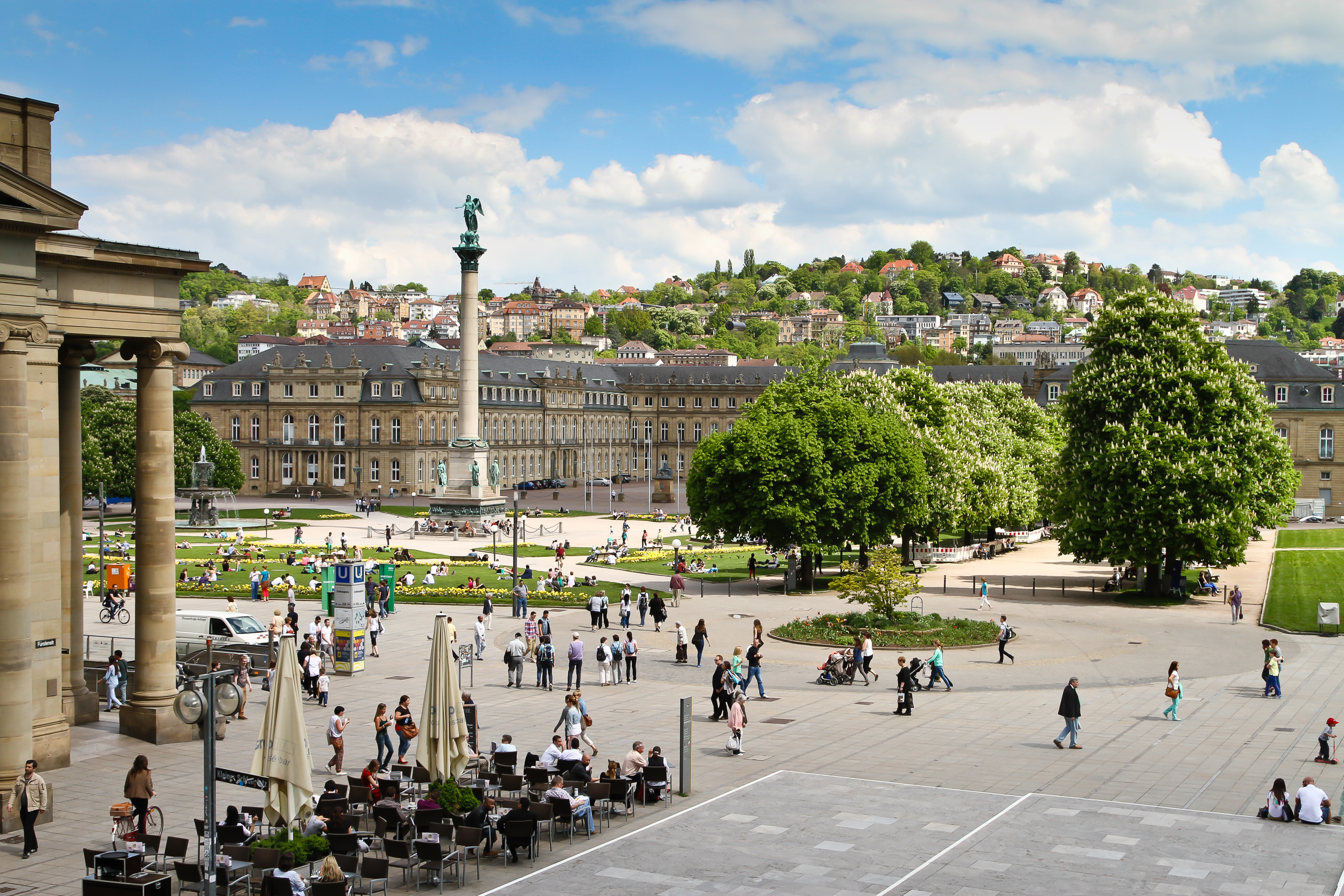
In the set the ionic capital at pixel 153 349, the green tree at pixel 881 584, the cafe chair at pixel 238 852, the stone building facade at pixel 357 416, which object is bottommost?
the cafe chair at pixel 238 852

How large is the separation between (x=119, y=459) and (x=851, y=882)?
352ft

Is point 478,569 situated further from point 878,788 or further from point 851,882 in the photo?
point 851,882

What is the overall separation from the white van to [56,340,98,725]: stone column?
9911 mm

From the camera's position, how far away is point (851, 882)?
752 inches

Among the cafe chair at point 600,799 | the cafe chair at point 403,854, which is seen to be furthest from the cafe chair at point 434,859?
the cafe chair at point 600,799

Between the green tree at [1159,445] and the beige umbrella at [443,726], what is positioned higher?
the green tree at [1159,445]

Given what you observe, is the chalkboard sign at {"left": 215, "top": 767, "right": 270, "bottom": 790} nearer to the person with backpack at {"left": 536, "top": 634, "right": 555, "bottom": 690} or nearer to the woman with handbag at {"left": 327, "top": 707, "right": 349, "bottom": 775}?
the woman with handbag at {"left": 327, "top": 707, "right": 349, "bottom": 775}

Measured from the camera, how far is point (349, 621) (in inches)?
1524

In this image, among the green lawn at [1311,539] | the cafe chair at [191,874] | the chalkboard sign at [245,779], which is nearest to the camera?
the chalkboard sign at [245,779]

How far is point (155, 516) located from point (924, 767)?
56.4 ft

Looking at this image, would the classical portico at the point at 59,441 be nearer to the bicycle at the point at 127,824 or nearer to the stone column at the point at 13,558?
the stone column at the point at 13,558

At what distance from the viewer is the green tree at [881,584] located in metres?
44.0

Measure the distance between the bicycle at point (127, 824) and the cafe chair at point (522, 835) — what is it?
17.2 feet

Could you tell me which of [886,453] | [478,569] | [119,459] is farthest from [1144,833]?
[119,459]
